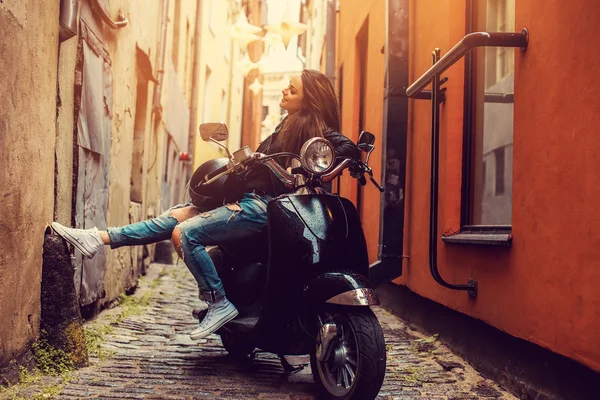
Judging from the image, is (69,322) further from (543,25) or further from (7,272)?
(543,25)

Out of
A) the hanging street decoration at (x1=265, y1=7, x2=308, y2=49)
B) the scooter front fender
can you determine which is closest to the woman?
the scooter front fender

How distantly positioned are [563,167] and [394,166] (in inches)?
101

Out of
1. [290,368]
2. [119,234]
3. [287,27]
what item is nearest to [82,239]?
[119,234]

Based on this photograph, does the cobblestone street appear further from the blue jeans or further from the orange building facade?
the blue jeans

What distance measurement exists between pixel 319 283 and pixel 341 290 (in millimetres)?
151

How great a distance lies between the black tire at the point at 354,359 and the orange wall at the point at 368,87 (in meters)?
3.91

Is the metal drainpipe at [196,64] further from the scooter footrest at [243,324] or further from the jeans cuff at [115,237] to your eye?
the scooter footrest at [243,324]

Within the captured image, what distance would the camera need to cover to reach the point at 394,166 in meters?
5.41

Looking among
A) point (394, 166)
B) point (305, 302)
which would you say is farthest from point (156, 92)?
point (305, 302)

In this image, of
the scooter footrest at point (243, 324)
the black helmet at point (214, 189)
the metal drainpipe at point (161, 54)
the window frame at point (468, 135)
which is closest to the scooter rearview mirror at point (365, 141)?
the black helmet at point (214, 189)

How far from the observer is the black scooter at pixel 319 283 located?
117 inches

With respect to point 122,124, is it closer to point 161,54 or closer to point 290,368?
point 161,54

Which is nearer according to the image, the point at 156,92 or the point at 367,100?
the point at 367,100

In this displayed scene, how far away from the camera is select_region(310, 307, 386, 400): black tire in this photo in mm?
2861
